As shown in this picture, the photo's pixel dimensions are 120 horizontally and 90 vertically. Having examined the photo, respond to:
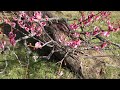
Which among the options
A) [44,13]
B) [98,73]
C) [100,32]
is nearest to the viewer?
[100,32]

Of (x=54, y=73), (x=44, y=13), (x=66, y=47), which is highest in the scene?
(x=44, y=13)

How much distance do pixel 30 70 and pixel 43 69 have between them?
0.26 meters

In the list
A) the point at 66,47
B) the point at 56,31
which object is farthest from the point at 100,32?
the point at 56,31

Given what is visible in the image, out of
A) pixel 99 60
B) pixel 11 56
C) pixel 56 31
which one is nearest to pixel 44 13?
pixel 56 31

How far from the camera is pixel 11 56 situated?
648 cm

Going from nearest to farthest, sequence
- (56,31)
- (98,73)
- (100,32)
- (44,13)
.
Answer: (100,32)
(98,73)
(56,31)
(44,13)

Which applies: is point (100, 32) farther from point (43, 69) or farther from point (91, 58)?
point (43, 69)

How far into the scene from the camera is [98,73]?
5.66 m

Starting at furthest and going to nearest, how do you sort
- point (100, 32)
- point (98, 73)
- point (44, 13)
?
point (44, 13), point (98, 73), point (100, 32)

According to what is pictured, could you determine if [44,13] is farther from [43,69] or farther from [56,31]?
[43,69]

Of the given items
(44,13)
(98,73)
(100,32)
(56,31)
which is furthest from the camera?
(44,13)

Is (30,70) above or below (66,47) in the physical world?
below

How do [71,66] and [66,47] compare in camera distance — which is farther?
[71,66]
